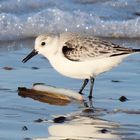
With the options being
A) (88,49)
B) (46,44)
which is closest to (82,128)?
(88,49)

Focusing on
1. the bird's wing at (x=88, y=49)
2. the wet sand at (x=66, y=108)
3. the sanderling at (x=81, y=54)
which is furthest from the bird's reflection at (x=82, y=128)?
the bird's wing at (x=88, y=49)

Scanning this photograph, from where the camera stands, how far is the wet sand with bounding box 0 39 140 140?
6414 mm

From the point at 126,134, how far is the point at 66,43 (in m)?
2.05

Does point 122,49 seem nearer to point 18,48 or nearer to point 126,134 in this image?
point 126,134

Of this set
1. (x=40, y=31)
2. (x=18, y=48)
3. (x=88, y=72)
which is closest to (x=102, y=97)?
(x=88, y=72)

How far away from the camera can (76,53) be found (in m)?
8.03

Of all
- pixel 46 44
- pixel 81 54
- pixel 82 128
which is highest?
pixel 46 44

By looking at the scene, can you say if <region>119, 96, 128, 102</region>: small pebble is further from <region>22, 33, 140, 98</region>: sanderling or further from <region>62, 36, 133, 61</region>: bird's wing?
<region>62, 36, 133, 61</region>: bird's wing

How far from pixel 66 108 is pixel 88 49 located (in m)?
1.00

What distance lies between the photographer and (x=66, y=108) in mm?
7379

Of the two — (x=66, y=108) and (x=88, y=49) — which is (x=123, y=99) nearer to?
(x=66, y=108)

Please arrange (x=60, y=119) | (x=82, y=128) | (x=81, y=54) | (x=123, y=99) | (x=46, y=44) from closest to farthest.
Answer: (x=82, y=128) < (x=60, y=119) < (x=123, y=99) < (x=81, y=54) < (x=46, y=44)

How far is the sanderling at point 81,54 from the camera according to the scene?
312 inches

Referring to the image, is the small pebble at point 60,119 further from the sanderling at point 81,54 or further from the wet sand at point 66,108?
the sanderling at point 81,54
